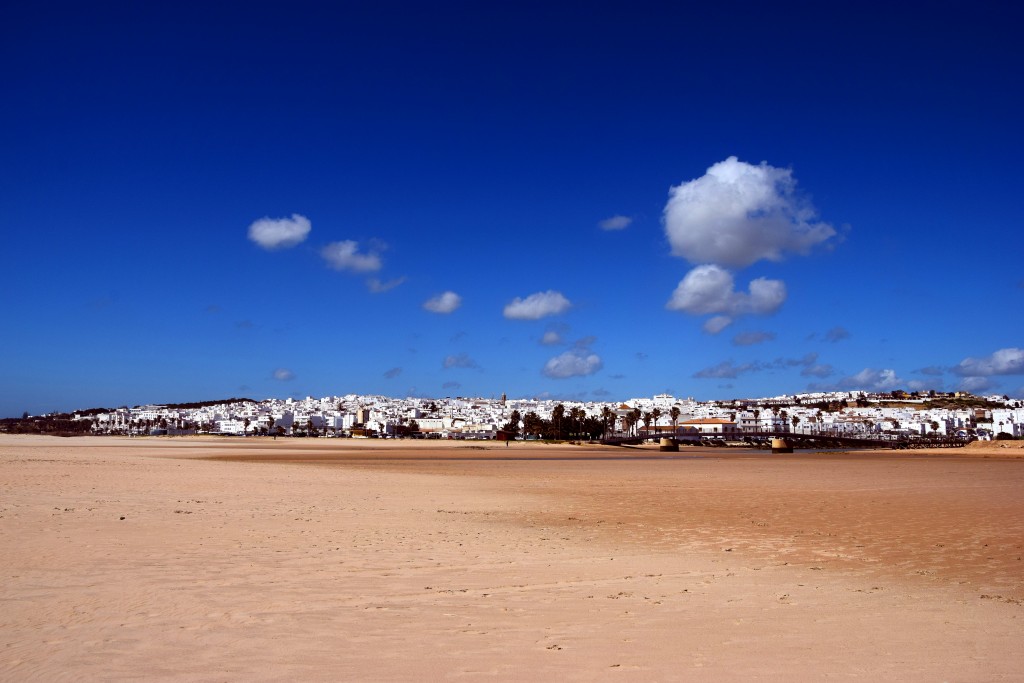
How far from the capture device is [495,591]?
8992mm

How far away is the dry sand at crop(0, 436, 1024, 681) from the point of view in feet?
20.2

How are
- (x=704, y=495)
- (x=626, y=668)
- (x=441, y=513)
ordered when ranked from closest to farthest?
(x=626, y=668) → (x=441, y=513) → (x=704, y=495)

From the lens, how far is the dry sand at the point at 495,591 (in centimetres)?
614

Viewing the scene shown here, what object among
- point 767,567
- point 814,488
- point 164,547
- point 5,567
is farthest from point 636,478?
point 5,567

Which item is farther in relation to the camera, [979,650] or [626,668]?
[979,650]

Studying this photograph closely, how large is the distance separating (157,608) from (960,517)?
16.7 metres

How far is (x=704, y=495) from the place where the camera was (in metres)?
23.4

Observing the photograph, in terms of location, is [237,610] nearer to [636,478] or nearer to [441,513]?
[441,513]

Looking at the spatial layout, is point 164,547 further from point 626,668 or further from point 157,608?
point 626,668

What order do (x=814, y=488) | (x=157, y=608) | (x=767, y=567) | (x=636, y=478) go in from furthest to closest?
1. (x=636, y=478)
2. (x=814, y=488)
3. (x=767, y=567)
4. (x=157, y=608)

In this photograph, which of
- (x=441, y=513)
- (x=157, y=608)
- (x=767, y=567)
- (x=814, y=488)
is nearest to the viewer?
(x=157, y=608)

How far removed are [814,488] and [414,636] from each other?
75.1 ft

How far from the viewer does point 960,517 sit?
17359 mm

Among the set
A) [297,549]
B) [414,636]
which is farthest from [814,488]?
[414,636]
